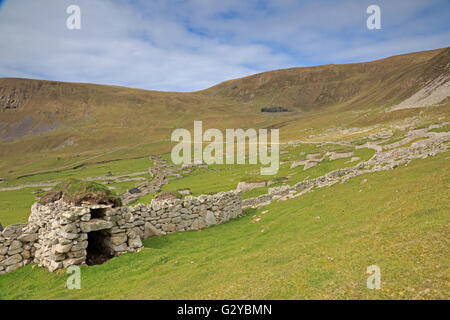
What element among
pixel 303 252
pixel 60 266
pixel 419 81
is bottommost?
pixel 60 266

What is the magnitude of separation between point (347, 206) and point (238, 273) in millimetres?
12037

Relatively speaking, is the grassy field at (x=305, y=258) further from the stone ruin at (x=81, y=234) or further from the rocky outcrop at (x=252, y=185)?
the rocky outcrop at (x=252, y=185)

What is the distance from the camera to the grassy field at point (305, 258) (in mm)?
10258

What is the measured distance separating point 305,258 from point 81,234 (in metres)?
13.1

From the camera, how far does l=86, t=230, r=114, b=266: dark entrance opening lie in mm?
18016

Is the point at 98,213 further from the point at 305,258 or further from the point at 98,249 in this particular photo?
the point at 305,258

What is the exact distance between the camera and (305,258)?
43.4 feet

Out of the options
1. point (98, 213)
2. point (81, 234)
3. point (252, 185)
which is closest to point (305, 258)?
point (81, 234)

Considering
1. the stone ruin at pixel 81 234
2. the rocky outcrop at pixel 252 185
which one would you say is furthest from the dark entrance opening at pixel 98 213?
the rocky outcrop at pixel 252 185

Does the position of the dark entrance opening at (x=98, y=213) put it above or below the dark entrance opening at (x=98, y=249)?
above

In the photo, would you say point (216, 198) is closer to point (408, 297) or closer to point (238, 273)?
point (238, 273)

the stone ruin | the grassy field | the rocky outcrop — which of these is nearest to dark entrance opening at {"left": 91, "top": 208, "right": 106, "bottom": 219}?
the stone ruin
